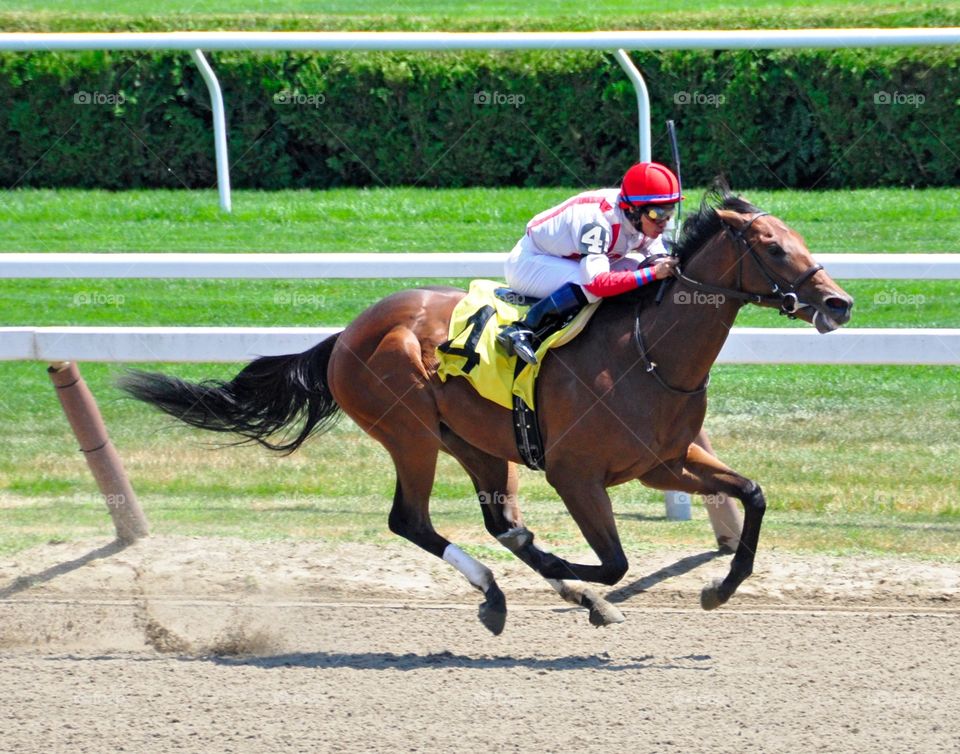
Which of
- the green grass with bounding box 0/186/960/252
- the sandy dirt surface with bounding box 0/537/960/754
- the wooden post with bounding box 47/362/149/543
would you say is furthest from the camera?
the green grass with bounding box 0/186/960/252

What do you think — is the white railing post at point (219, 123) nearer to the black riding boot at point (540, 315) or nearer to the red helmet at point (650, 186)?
the black riding boot at point (540, 315)

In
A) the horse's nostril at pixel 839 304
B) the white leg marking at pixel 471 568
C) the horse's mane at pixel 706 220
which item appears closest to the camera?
the horse's nostril at pixel 839 304

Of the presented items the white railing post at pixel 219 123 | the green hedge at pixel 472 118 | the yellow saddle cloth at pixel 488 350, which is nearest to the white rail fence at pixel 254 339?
the yellow saddle cloth at pixel 488 350

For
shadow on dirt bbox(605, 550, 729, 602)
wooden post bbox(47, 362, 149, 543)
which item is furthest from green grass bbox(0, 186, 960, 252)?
shadow on dirt bbox(605, 550, 729, 602)

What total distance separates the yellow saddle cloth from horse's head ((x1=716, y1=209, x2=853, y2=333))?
0.58 m

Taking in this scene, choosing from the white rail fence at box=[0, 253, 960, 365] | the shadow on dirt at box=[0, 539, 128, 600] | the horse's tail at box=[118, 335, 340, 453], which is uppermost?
the white rail fence at box=[0, 253, 960, 365]

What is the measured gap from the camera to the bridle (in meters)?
4.48

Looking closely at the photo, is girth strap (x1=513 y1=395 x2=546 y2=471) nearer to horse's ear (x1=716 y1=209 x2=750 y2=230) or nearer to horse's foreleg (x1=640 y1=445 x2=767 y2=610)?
horse's foreleg (x1=640 y1=445 x2=767 y2=610)

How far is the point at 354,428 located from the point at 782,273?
11.8ft

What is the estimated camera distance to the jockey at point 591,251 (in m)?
4.76

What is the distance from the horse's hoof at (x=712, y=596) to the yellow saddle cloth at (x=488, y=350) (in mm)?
870

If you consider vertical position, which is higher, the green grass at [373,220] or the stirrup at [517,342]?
the stirrup at [517,342]

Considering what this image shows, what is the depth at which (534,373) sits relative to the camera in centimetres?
493

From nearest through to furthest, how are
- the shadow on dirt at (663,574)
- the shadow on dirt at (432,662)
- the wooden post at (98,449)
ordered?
the shadow on dirt at (432,662), the shadow on dirt at (663,574), the wooden post at (98,449)
